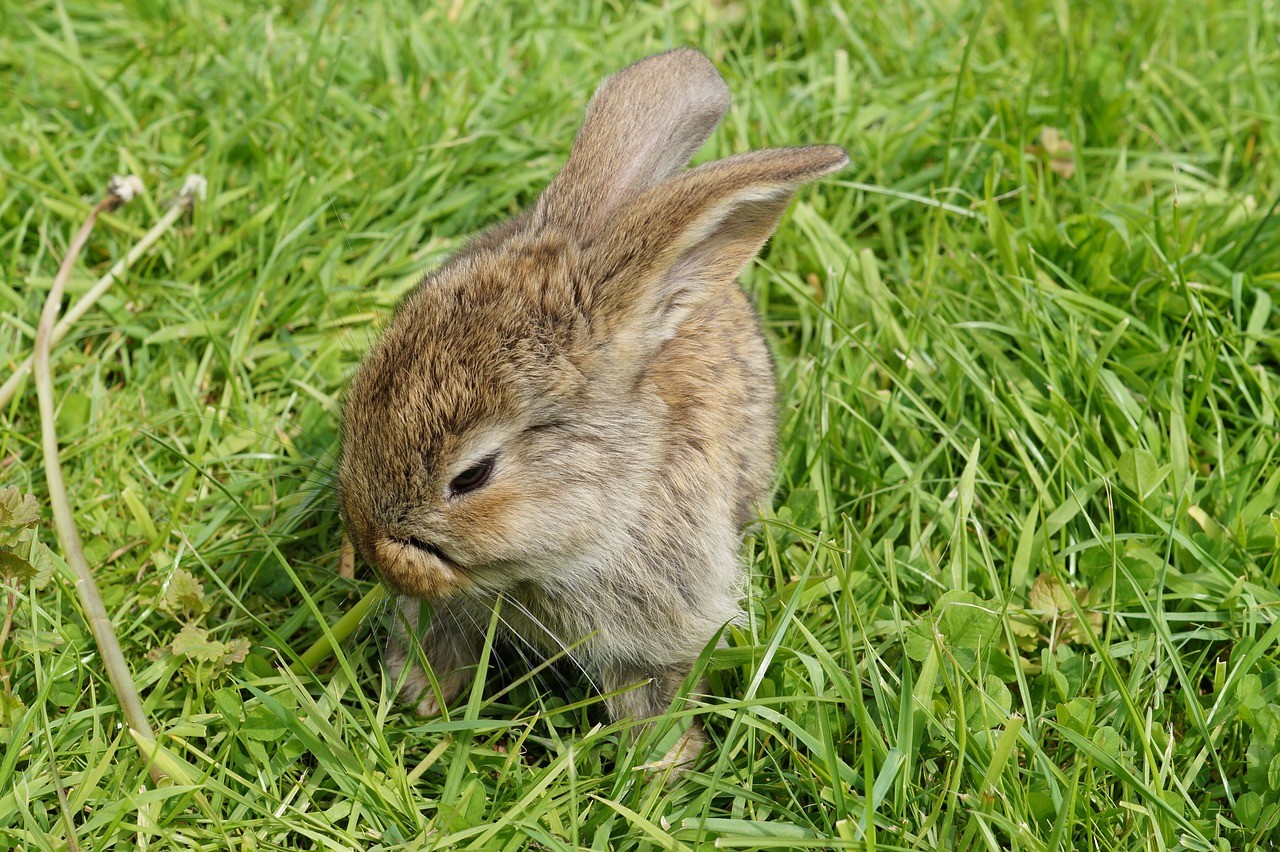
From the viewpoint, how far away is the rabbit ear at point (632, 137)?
3771mm

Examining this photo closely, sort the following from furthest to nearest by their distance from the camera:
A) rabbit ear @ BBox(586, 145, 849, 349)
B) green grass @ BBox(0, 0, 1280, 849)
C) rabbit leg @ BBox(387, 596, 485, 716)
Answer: rabbit leg @ BBox(387, 596, 485, 716) < green grass @ BBox(0, 0, 1280, 849) < rabbit ear @ BBox(586, 145, 849, 349)

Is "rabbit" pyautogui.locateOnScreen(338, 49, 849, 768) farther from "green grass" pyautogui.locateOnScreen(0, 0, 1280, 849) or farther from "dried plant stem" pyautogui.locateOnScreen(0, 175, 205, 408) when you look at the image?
"dried plant stem" pyautogui.locateOnScreen(0, 175, 205, 408)

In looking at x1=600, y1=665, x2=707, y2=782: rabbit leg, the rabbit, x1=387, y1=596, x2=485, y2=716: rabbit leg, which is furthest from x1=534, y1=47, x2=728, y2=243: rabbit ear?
x1=600, y1=665, x2=707, y2=782: rabbit leg

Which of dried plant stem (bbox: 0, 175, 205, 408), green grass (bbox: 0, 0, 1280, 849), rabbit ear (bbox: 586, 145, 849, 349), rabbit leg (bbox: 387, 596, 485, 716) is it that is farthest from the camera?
dried plant stem (bbox: 0, 175, 205, 408)

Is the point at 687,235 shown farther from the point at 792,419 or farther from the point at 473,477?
the point at 792,419

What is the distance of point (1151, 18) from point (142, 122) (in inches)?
169

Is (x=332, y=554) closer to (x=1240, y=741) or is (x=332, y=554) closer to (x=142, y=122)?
(x=142, y=122)

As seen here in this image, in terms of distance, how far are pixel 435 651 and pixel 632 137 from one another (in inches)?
65.0

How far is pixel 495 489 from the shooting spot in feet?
10.8

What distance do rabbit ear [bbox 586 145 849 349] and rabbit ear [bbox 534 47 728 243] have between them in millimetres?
314

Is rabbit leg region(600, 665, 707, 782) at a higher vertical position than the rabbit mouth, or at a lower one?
lower

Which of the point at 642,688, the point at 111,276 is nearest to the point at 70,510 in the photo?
the point at 111,276

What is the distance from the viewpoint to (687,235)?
3.24m

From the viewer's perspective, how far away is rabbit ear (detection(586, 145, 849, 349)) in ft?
10.5
